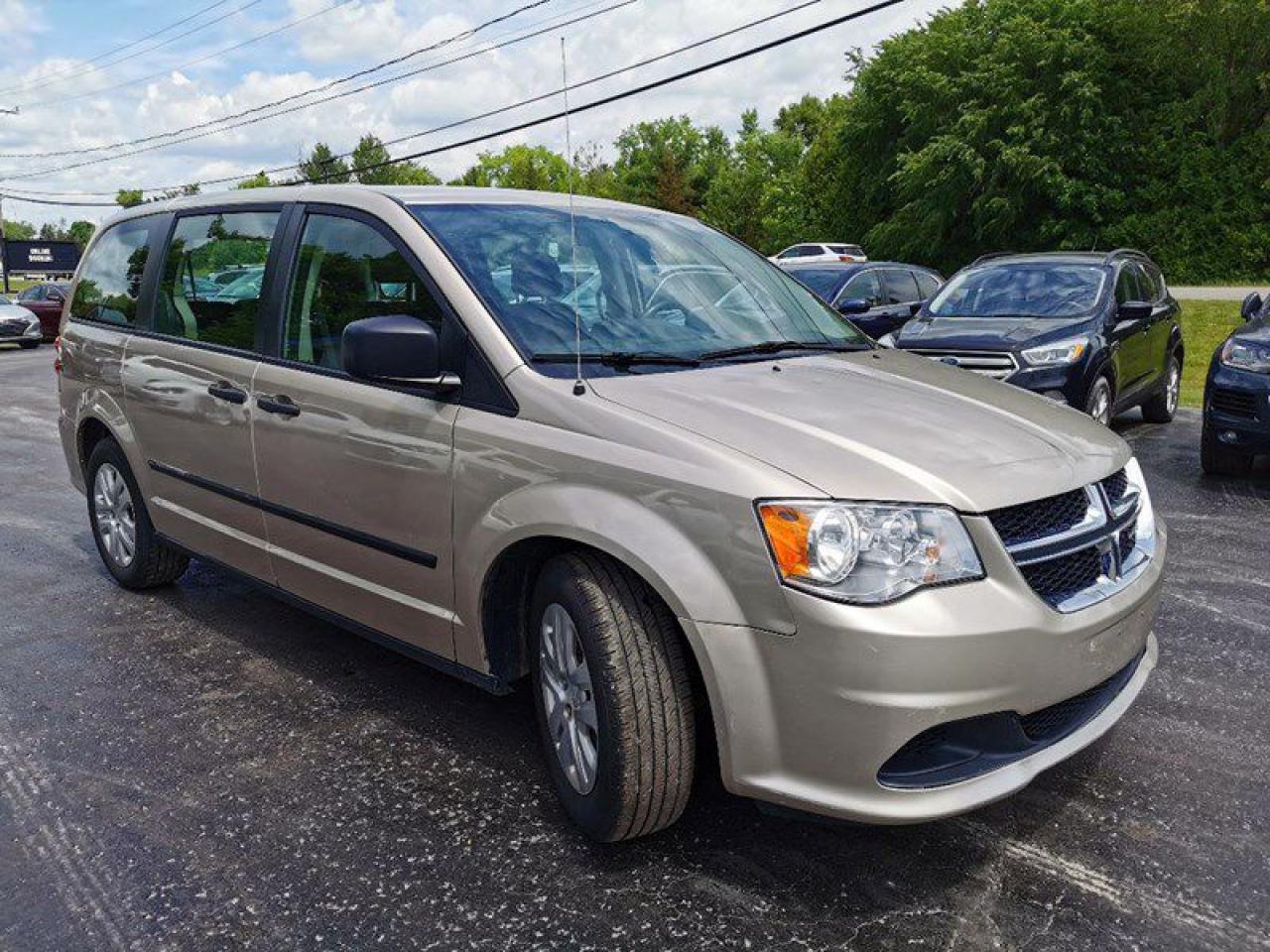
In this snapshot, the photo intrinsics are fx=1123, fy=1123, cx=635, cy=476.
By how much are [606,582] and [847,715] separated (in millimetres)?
698

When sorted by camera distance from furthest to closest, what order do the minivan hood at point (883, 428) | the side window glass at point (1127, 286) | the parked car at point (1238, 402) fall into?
the side window glass at point (1127, 286)
the parked car at point (1238, 402)
the minivan hood at point (883, 428)

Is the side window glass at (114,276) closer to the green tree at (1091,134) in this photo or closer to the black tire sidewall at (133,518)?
the black tire sidewall at (133,518)

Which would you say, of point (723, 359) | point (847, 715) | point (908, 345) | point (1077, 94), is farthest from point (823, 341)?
point (1077, 94)

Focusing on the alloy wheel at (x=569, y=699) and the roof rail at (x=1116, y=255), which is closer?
the alloy wheel at (x=569, y=699)

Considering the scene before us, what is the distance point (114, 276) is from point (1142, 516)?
4.54m

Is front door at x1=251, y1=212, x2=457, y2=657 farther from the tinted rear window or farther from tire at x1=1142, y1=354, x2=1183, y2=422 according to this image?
the tinted rear window

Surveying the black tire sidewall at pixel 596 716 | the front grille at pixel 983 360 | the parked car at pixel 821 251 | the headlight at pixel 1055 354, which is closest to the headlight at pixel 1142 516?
the black tire sidewall at pixel 596 716

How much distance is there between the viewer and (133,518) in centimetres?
518

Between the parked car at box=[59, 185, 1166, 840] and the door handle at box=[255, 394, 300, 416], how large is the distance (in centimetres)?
1

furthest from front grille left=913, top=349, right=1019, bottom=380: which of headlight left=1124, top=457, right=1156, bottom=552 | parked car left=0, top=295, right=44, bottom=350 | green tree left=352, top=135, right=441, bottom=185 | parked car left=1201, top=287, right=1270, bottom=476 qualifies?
green tree left=352, top=135, right=441, bottom=185

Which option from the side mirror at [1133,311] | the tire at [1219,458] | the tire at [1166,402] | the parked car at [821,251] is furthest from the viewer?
the parked car at [821,251]

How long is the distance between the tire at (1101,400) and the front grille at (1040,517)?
6006 millimetres

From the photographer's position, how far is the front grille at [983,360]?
8320 millimetres

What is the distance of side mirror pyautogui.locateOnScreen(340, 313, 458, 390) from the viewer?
312 cm
